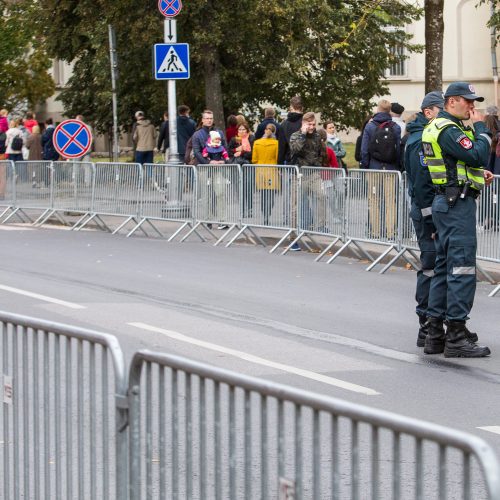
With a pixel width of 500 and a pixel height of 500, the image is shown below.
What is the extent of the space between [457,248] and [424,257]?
80cm

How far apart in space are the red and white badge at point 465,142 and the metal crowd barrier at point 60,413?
5.04 meters

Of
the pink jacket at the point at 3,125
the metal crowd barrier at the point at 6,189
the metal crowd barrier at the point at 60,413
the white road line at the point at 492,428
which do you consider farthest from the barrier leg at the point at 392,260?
the pink jacket at the point at 3,125

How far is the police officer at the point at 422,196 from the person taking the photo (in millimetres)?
10031

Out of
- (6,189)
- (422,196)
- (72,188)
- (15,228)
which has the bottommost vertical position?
(15,228)

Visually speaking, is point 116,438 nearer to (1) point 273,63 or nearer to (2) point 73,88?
(1) point 273,63

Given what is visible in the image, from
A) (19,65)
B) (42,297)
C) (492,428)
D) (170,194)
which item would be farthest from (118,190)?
(19,65)

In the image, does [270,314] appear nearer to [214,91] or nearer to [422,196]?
[422,196]

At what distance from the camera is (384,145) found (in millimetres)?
18703

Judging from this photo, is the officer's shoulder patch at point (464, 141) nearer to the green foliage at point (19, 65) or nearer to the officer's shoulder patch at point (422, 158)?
the officer's shoulder patch at point (422, 158)

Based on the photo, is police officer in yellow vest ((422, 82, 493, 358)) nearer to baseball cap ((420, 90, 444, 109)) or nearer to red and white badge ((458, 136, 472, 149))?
red and white badge ((458, 136, 472, 149))

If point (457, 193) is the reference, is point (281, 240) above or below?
below

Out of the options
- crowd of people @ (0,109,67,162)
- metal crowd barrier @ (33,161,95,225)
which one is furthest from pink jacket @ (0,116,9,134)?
metal crowd barrier @ (33,161,95,225)

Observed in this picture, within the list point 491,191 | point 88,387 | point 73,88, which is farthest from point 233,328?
point 73,88

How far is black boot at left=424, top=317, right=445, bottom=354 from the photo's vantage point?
32.3ft
